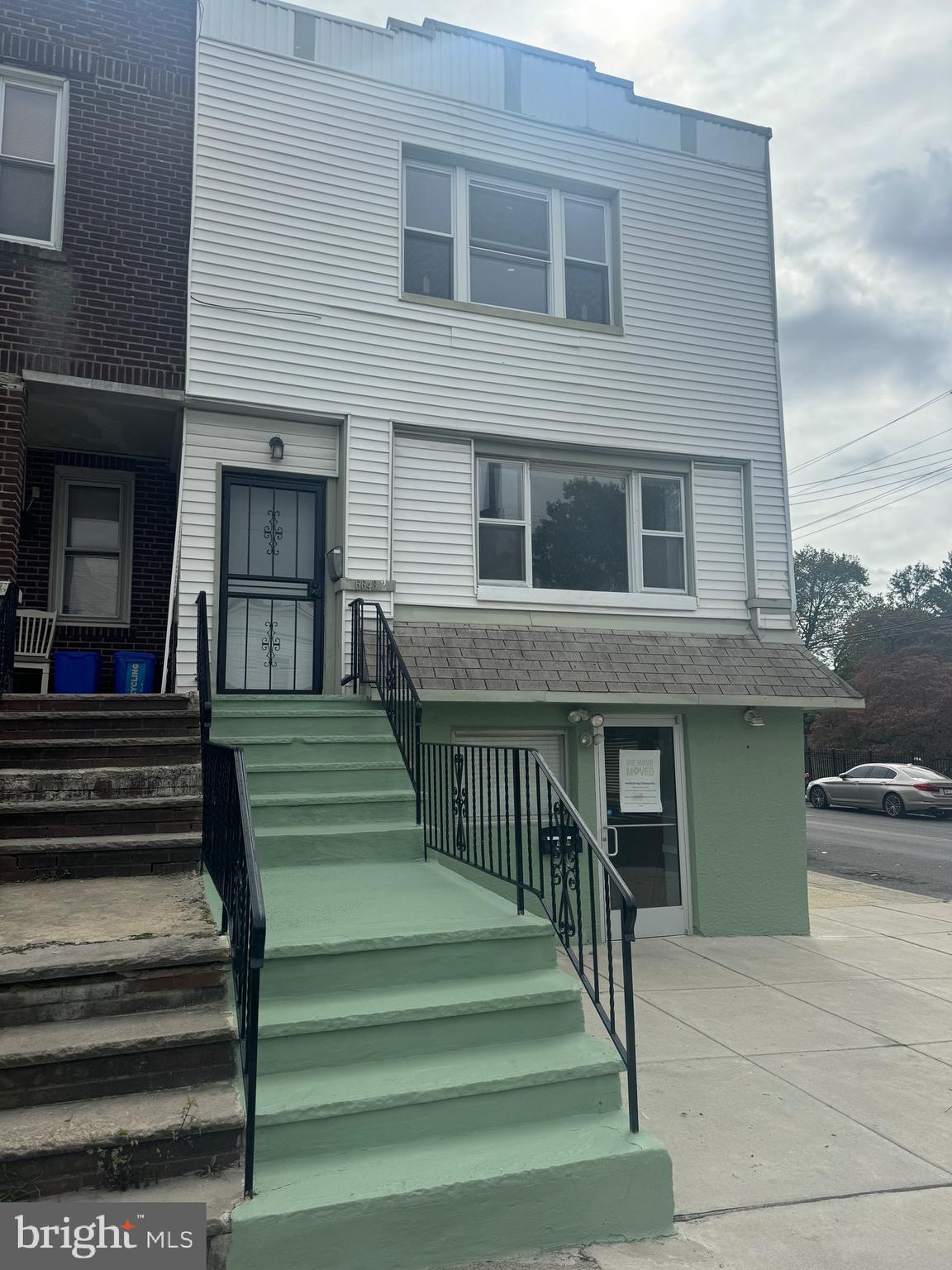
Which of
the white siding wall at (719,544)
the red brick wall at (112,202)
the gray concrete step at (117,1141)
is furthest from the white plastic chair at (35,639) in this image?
the white siding wall at (719,544)

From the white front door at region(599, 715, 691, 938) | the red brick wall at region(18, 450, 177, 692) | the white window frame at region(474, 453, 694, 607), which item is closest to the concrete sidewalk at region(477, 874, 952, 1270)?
the white front door at region(599, 715, 691, 938)

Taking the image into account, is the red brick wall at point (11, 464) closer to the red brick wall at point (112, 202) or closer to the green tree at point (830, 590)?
the red brick wall at point (112, 202)

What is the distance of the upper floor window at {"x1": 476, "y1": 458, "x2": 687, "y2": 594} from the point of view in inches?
369

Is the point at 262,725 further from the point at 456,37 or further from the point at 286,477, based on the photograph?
the point at 456,37

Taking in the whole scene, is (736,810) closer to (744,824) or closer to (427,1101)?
(744,824)

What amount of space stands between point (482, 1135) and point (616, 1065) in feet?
2.17

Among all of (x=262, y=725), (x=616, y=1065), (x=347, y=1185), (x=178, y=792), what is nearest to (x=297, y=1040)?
(x=347, y=1185)

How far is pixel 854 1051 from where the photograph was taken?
577 cm

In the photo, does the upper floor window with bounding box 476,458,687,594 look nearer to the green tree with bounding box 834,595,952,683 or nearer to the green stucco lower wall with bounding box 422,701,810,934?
the green stucco lower wall with bounding box 422,701,810,934

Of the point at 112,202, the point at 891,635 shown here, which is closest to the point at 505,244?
the point at 112,202

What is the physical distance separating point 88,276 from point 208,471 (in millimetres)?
2060

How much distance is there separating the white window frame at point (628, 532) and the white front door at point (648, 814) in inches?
55.0

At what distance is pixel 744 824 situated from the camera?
9414 mm

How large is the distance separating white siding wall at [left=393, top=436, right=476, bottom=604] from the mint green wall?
2869 mm
